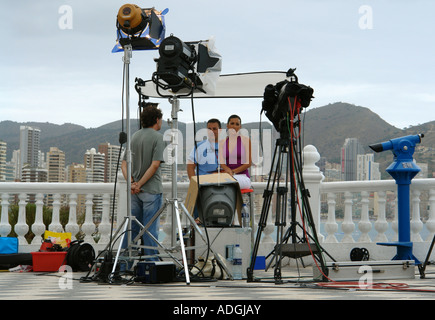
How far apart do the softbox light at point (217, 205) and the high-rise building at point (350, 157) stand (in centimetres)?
806

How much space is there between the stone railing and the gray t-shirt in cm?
135

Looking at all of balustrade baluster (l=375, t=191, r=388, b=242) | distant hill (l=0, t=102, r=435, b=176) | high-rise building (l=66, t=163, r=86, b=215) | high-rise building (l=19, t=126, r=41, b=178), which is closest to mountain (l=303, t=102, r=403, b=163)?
distant hill (l=0, t=102, r=435, b=176)

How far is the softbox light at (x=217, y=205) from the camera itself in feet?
19.6

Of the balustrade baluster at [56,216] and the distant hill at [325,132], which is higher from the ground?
the distant hill at [325,132]

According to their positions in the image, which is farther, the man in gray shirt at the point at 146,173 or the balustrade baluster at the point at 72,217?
the balustrade baluster at the point at 72,217

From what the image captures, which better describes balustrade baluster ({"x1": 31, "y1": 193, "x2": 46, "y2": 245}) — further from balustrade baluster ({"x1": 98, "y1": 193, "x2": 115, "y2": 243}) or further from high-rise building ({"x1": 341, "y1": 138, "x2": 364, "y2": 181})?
high-rise building ({"x1": 341, "y1": 138, "x2": 364, "y2": 181})

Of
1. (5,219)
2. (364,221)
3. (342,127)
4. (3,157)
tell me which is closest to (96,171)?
(5,219)

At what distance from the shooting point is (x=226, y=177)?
618cm

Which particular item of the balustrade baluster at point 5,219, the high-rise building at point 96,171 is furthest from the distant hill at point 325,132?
the balustrade baluster at point 5,219

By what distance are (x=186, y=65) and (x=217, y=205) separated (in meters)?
1.42

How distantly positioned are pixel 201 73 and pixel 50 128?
38406mm

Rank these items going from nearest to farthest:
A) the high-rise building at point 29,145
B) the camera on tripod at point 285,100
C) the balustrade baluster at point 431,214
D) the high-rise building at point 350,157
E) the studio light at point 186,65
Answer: the camera on tripod at point 285,100, the studio light at point 186,65, the balustrade baluster at point 431,214, the high-rise building at point 350,157, the high-rise building at point 29,145

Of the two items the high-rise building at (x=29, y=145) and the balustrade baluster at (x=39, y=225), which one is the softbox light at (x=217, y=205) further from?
the high-rise building at (x=29, y=145)
